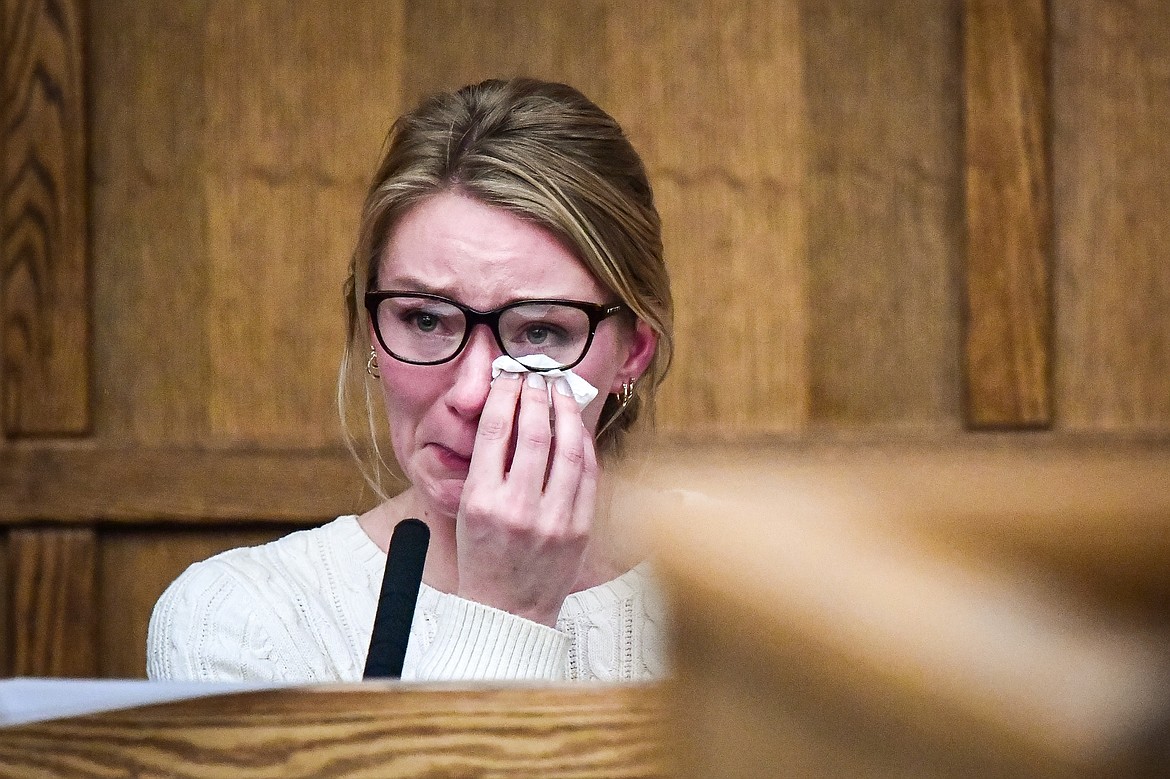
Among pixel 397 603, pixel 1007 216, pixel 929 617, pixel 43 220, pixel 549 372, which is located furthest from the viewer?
pixel 1007 216

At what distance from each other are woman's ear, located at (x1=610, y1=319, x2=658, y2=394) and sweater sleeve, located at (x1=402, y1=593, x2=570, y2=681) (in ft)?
1.34

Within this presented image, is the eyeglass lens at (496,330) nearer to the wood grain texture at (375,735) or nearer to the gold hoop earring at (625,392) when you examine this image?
the gold hoop earring at (625,392)

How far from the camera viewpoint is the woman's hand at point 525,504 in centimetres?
89

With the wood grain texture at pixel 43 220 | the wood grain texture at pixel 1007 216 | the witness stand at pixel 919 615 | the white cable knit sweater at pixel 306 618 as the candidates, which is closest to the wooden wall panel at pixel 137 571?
the wood grain texture at pixel 43 220

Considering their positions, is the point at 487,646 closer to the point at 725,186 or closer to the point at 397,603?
the point at 397,603

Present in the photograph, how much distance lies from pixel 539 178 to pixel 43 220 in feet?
2.25

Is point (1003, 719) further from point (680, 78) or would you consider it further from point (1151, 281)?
point (1151, 281)

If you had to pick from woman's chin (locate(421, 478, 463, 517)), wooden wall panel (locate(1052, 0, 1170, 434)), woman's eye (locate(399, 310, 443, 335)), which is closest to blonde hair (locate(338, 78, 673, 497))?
woman's eye (locate(399, 310, 443, 335))

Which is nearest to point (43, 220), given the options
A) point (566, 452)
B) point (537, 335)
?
point (537, 335)

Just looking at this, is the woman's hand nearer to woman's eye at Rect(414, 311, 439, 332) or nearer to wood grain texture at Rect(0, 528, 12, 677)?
woman's eye at Rect(414, 311, 439, 332)

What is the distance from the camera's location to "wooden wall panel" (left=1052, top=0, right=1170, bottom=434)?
1565 millimetres

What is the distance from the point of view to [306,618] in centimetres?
113

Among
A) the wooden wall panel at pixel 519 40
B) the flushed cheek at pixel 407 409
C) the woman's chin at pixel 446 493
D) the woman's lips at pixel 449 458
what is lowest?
the woman's chin at pixel 446 493

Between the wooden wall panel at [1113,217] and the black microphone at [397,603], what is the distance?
1.18 metres
